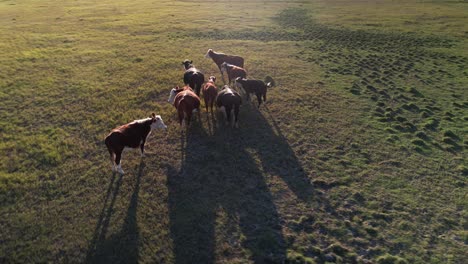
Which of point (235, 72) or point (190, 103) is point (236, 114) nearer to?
point (190, 103)

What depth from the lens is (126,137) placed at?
9359 mm

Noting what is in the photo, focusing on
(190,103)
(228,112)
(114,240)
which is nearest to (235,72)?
(228,112)

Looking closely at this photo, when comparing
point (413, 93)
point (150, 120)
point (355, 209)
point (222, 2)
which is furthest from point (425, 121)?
point (222, 2)

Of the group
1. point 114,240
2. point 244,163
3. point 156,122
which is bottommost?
point 114,240

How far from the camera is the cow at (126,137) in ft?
29.8

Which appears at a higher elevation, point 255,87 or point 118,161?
point 255,87

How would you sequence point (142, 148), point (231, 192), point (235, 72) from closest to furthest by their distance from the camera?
point (231, 192) → point (142, 148) → point (235, 72)

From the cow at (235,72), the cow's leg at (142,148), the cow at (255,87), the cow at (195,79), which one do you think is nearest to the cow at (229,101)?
the cow at (255,87)

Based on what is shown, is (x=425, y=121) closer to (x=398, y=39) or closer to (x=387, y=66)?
(x=387, y=66)

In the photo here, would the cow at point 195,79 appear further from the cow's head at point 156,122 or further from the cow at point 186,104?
the cow's head at point 156,122

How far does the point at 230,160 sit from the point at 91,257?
16.5 ft

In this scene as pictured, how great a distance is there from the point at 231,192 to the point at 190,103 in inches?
154

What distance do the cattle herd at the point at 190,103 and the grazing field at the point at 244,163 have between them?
2.35 ft

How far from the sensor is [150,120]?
10.2 m
